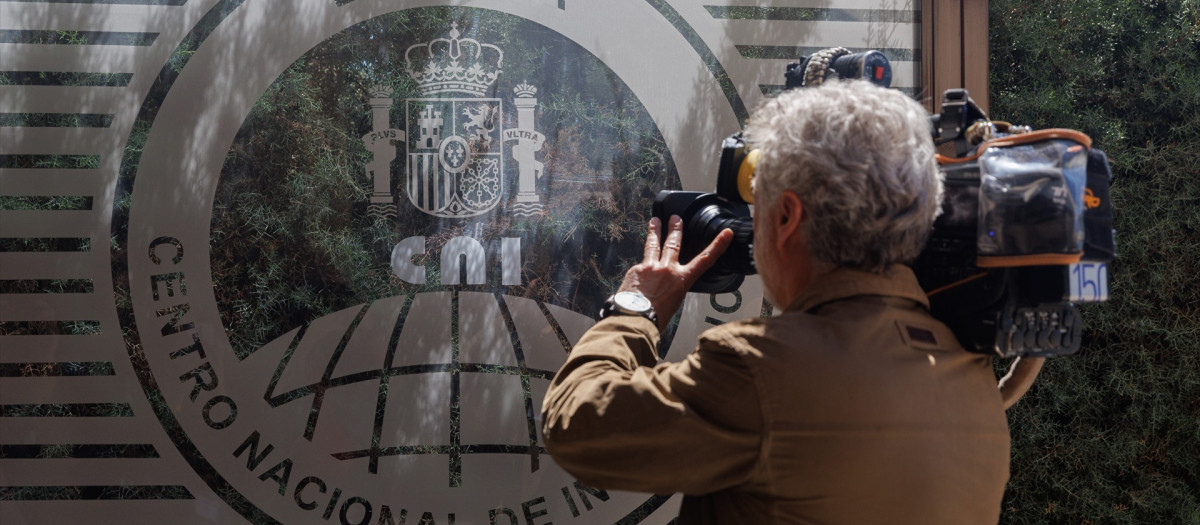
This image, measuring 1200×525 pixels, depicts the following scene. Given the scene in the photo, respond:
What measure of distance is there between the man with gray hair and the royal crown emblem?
51.8 inches

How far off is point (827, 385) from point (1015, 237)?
320 millimetres

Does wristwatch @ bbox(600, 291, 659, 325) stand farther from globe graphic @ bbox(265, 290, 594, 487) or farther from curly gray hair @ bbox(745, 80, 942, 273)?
globe graphic @ bbox(265, 290, 594, 487)

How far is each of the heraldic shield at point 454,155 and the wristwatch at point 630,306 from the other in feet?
3.80

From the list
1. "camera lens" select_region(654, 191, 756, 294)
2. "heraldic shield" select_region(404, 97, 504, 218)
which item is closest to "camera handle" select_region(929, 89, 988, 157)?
"camera lens" select_region(654, 191, 756, 294)

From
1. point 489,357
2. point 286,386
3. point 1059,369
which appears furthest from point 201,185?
point 1059,369

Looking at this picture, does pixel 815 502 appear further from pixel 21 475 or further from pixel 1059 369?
pixel 21 475

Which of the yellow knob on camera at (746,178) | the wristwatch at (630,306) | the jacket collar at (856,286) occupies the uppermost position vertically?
the yellow knob on camera at (746,178)

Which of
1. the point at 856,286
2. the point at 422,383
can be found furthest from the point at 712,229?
the point at 422,383

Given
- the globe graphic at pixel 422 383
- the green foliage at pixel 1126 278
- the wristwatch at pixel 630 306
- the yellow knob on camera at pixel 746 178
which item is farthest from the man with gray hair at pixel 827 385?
the green foliage at pixel 1126 278

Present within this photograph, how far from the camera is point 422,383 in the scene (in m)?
2.46

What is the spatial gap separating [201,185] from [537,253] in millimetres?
983

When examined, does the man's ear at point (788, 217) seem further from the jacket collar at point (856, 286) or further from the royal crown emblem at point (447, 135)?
the royal crown emblem at point (447, 135)

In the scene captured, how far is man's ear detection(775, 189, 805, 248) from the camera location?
1181 mm

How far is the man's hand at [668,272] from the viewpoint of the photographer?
1422 mm
